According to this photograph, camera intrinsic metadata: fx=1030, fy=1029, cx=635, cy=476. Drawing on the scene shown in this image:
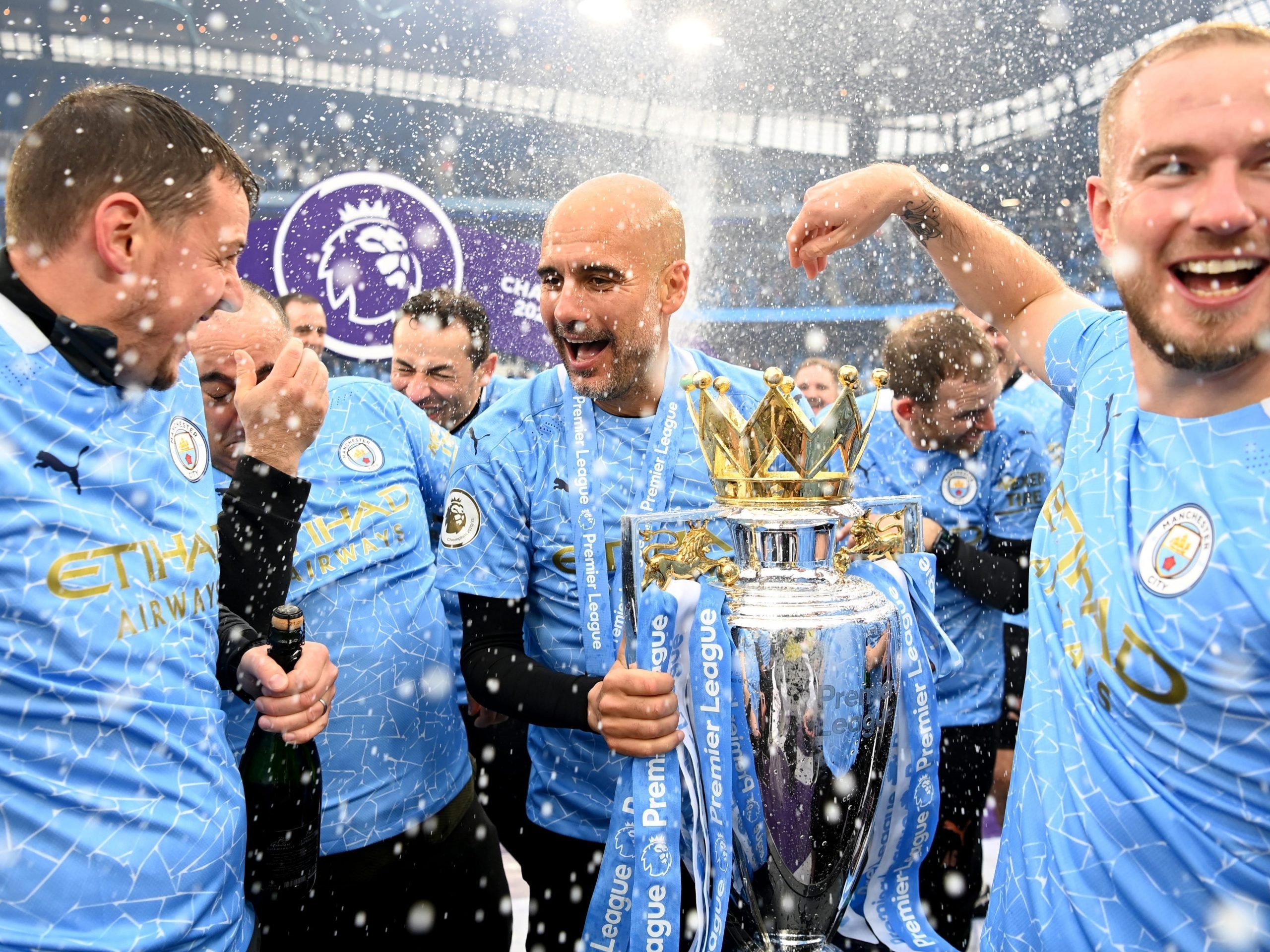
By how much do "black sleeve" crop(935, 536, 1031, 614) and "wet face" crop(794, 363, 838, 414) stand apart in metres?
2.80

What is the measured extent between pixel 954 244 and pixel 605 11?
11499mm

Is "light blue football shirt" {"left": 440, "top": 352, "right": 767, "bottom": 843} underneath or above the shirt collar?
underneath

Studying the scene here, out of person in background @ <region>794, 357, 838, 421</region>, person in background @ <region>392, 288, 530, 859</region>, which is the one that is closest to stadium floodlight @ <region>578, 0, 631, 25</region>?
person in background @ <region>794, 357, 838, 421</region>

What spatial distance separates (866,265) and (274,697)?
39.0 feet

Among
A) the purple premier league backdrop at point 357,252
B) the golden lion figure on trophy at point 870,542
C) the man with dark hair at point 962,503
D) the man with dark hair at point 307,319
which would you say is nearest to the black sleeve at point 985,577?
the man with dark hair at point 962,503

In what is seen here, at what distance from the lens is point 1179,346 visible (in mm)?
1066

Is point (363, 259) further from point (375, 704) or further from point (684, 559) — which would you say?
point (684, 559)

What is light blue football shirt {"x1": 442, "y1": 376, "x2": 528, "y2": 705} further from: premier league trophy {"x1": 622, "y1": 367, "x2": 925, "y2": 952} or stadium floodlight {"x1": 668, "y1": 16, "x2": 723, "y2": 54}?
stadium floodlight {"x1": 668, "y1": 16, "x2": 723, "y2": 54}

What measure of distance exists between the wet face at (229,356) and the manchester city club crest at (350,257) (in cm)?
345

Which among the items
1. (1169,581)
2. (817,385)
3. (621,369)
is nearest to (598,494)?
(621,369)

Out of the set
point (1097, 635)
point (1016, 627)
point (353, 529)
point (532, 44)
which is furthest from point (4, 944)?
point (532, 44)

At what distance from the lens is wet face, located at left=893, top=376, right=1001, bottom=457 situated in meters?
2.79

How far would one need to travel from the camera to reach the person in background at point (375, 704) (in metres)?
2.07

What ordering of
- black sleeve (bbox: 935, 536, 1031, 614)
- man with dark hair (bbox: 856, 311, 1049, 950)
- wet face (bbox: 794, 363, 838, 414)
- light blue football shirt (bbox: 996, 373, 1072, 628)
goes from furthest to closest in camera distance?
wet face (bbox: 794, 363, 838, 414) → light blue football shirt (bbox: 996, 373, 1072, 628) → man with dark hair (bbox: 856, 311, 1049, 950) → black sleeve (bbox: 935, 536, 1031, 614)
